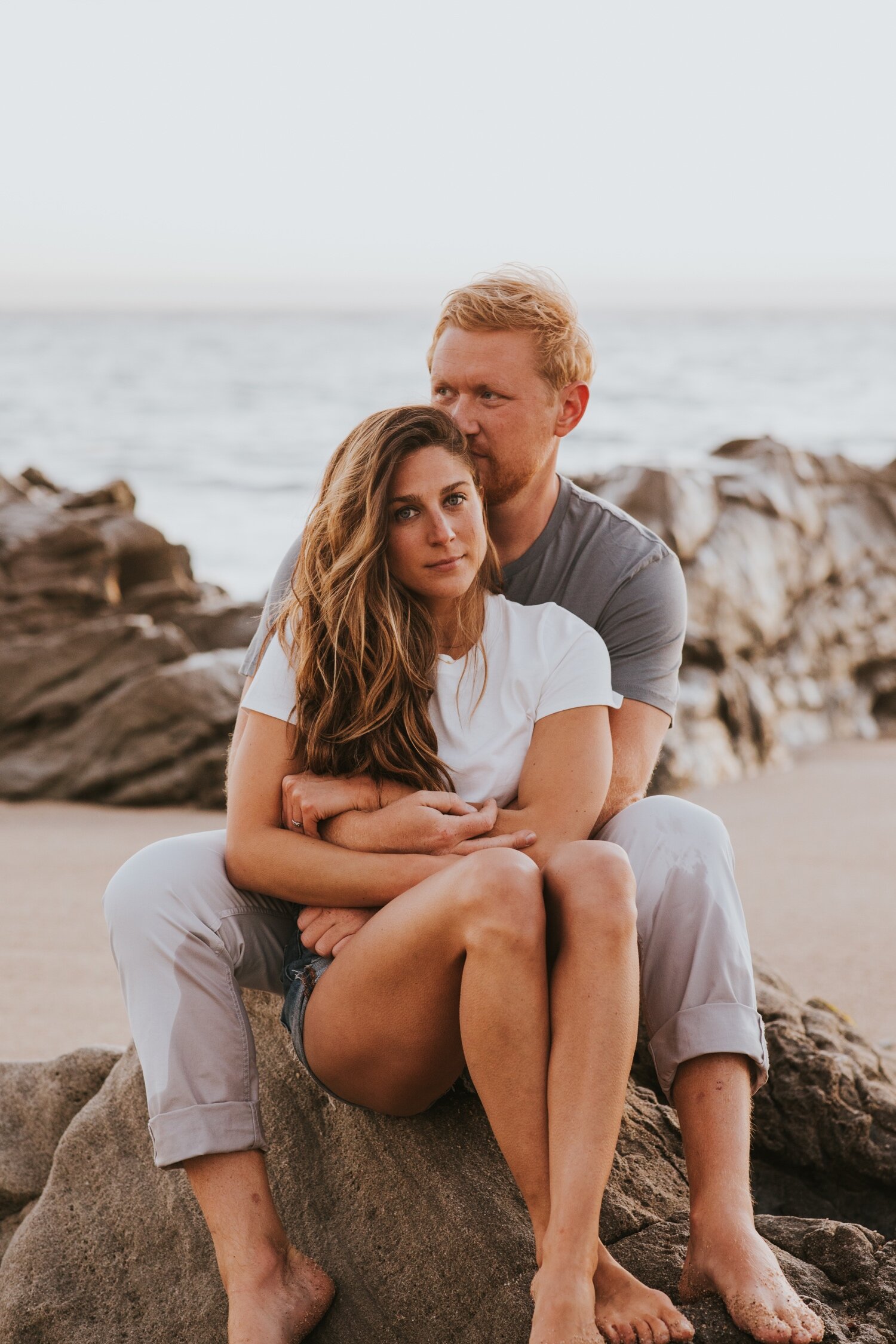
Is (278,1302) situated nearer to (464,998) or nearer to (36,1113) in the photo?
(464,998)

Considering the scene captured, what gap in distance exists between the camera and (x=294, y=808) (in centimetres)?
280

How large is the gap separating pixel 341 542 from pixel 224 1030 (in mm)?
1057

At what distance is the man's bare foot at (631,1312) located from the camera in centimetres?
225

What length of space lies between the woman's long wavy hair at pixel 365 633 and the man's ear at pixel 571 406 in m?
0.61

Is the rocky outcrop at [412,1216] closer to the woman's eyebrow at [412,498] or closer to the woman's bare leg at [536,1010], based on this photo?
the woman's bare leg at [536,1010]

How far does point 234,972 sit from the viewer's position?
2816 mm

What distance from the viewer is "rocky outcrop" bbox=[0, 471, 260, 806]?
739cm

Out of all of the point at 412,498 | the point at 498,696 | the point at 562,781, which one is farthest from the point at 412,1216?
the point at 412,498

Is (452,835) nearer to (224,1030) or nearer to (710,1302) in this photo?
(224,1030)

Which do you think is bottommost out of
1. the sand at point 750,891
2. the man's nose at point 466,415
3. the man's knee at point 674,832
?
the sand at point 750,891

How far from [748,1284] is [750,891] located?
4.08m

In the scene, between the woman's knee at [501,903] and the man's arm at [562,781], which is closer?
the woman's knee at [501,903]

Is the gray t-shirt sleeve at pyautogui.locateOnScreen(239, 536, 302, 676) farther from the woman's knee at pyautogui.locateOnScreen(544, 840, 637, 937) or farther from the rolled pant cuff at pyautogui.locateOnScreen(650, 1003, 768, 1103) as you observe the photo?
the rolled pant cuff at pyautogui.locateOnScreen(650, 1003, 768, 1103)

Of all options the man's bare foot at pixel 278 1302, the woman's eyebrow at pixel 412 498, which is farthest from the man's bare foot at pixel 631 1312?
the woman's eyebrow at pixel 412 498
